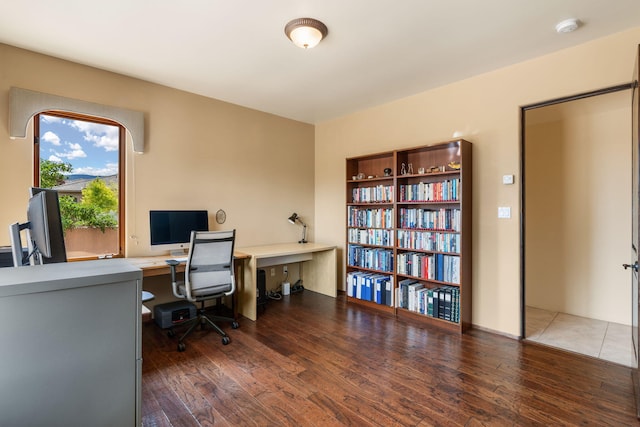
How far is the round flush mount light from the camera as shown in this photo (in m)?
2.34

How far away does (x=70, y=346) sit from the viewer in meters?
0.89

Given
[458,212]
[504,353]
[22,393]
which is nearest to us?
[22,393]

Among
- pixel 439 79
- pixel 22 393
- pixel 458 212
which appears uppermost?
pixel 439 79

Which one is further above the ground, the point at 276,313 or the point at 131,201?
the point at 131,201

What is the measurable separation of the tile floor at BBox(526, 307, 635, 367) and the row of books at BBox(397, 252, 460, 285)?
3.01 feet

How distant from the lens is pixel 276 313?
3812 mm

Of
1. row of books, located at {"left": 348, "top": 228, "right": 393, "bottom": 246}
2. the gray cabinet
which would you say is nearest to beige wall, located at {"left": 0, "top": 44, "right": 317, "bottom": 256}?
row of books, located at {"left": 348, "top": 228, "right": 393, "bottom": 246}

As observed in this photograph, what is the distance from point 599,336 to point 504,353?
1.20 m

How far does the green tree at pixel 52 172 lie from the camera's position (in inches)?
116

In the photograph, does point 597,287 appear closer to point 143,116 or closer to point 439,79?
point 439,79

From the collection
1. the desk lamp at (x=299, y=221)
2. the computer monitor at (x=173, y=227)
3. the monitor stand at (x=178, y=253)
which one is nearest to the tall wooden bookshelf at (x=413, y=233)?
the desk lamp at (x=299, y=221)

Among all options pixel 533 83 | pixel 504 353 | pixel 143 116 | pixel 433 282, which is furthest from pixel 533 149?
pixel 143 116

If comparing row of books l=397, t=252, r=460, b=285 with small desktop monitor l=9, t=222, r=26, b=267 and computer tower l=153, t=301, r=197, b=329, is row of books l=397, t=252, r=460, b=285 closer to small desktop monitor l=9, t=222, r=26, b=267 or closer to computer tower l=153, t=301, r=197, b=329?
computer tower l=153, t=301, r=197, b=329

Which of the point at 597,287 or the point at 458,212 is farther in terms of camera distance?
the point at 597,287
